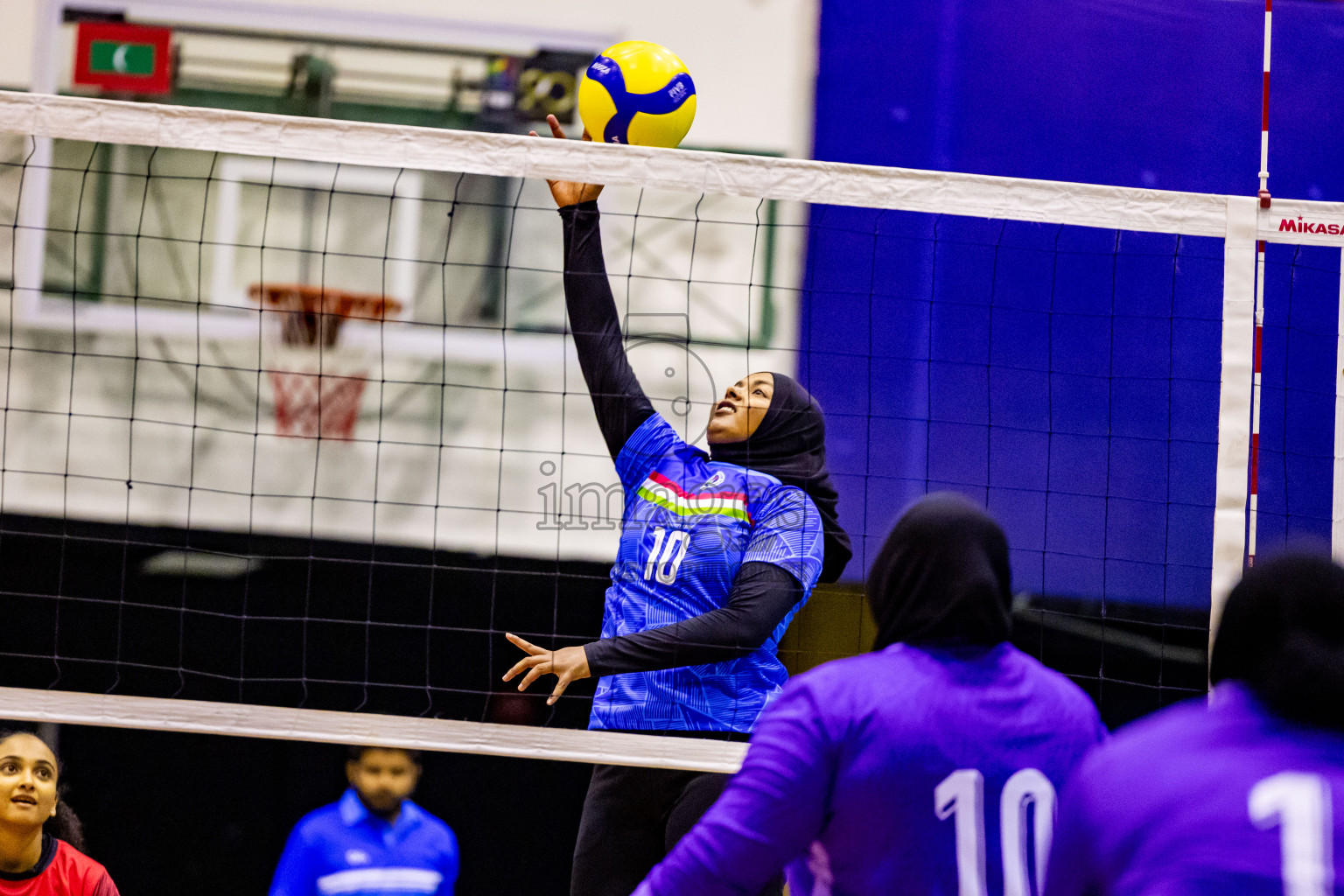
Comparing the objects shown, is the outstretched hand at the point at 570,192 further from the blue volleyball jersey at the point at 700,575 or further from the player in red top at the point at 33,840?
the player in red top at the point at 33,840

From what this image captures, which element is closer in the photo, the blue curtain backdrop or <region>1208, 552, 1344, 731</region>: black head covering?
<region>1208, 552, 1344, 731</region>: black head covering

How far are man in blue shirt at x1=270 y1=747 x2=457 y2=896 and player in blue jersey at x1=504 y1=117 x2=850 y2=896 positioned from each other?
1490 millimetres

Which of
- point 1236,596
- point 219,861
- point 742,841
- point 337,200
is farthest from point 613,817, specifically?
point 337,200

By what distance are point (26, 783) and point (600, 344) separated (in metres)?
2.50

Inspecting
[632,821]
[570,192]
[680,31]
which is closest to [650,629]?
[632,821]

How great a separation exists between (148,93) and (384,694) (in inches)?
120

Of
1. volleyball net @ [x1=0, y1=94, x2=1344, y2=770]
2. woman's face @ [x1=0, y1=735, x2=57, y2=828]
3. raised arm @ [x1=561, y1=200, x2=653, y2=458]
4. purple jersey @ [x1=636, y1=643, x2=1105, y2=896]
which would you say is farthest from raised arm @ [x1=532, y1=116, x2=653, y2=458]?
woman's face @ [x1=0, y1=735, x2=57, y2=828]

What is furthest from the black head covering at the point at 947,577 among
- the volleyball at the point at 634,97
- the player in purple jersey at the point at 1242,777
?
the volleyball at the point at 634,97

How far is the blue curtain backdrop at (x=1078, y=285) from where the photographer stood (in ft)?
16.4

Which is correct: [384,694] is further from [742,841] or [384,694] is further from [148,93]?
[742,841]

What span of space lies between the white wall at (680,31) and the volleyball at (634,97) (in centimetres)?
205

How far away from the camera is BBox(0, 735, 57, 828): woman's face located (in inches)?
150

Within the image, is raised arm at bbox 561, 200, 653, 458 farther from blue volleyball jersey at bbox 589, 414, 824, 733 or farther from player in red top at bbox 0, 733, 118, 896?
player in red top at bbox 0, 733, 118, 896

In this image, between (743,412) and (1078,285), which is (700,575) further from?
(1078,285)
